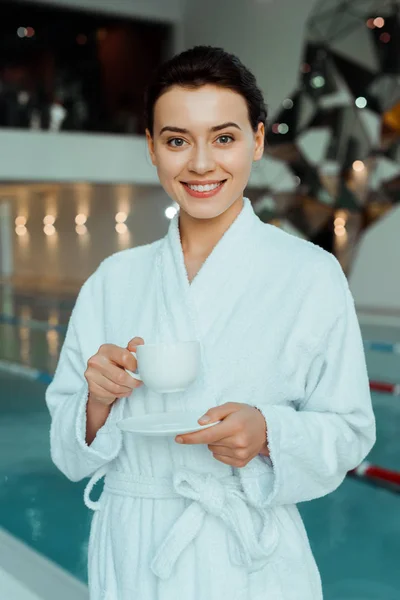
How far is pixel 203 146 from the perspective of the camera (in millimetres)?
1285

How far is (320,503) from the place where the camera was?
3834 mm

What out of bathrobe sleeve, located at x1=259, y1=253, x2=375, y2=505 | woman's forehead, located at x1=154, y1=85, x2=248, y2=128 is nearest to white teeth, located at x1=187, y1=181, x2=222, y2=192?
woman's forehead, located at x1=154, y1=85, x2=248, y2=128

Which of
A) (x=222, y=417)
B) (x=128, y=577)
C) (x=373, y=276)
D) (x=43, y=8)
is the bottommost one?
(x=373, y=276)

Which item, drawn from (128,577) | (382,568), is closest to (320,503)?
(382,568)

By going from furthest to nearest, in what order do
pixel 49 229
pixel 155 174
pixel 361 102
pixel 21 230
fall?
pixel 21 230
pixel 49 229
pixel 155 174
pixel 361 102

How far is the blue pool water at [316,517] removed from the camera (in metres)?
3.04

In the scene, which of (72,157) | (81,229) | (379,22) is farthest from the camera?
(81,229)

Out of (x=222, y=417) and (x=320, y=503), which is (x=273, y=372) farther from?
(x=320, y=503)

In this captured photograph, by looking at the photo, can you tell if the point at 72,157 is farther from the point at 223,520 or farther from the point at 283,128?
the point at 223,520

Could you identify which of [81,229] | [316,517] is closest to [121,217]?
[81,229]

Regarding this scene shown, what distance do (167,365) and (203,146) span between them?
37 cm

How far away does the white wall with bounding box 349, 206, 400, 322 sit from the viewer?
1276 centimetres

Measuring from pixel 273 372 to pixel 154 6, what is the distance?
702 inches

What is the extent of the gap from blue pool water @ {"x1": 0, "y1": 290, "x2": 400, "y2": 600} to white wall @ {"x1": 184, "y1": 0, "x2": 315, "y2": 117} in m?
10.8
